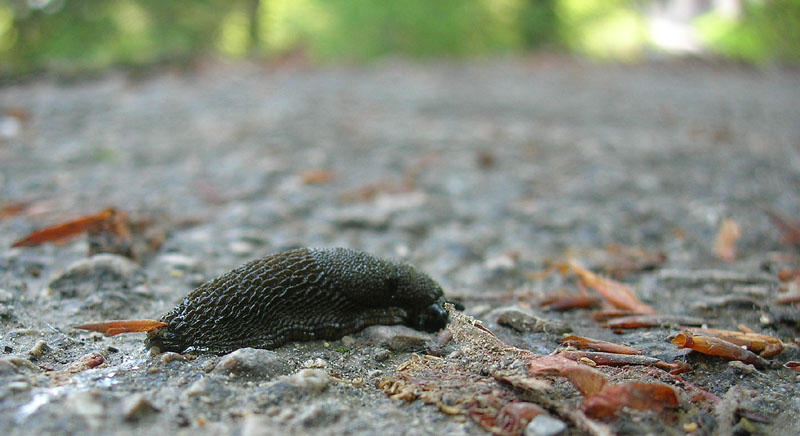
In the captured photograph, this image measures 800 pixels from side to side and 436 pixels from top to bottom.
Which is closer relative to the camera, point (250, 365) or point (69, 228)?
point (250, 365)

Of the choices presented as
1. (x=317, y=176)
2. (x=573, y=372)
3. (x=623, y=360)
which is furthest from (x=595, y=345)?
(x=317, y=176)

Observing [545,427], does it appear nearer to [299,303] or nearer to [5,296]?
[299,303]

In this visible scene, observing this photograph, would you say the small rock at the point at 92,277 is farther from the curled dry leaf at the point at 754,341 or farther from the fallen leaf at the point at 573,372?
the curled dry leaf at the point at 754,341

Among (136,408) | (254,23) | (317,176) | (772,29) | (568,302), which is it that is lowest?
(568,302)

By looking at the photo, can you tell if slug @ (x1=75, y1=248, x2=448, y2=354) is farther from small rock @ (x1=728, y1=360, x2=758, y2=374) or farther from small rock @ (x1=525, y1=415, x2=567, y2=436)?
small rock @ (x1=728, y1=360, x2=758, y2=374)

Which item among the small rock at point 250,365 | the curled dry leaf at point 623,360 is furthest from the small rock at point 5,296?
the curled dry leaf at point 623,360

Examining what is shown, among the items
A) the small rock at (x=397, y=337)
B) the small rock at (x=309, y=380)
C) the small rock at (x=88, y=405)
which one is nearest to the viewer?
the small rock at (x=88, y=405)
